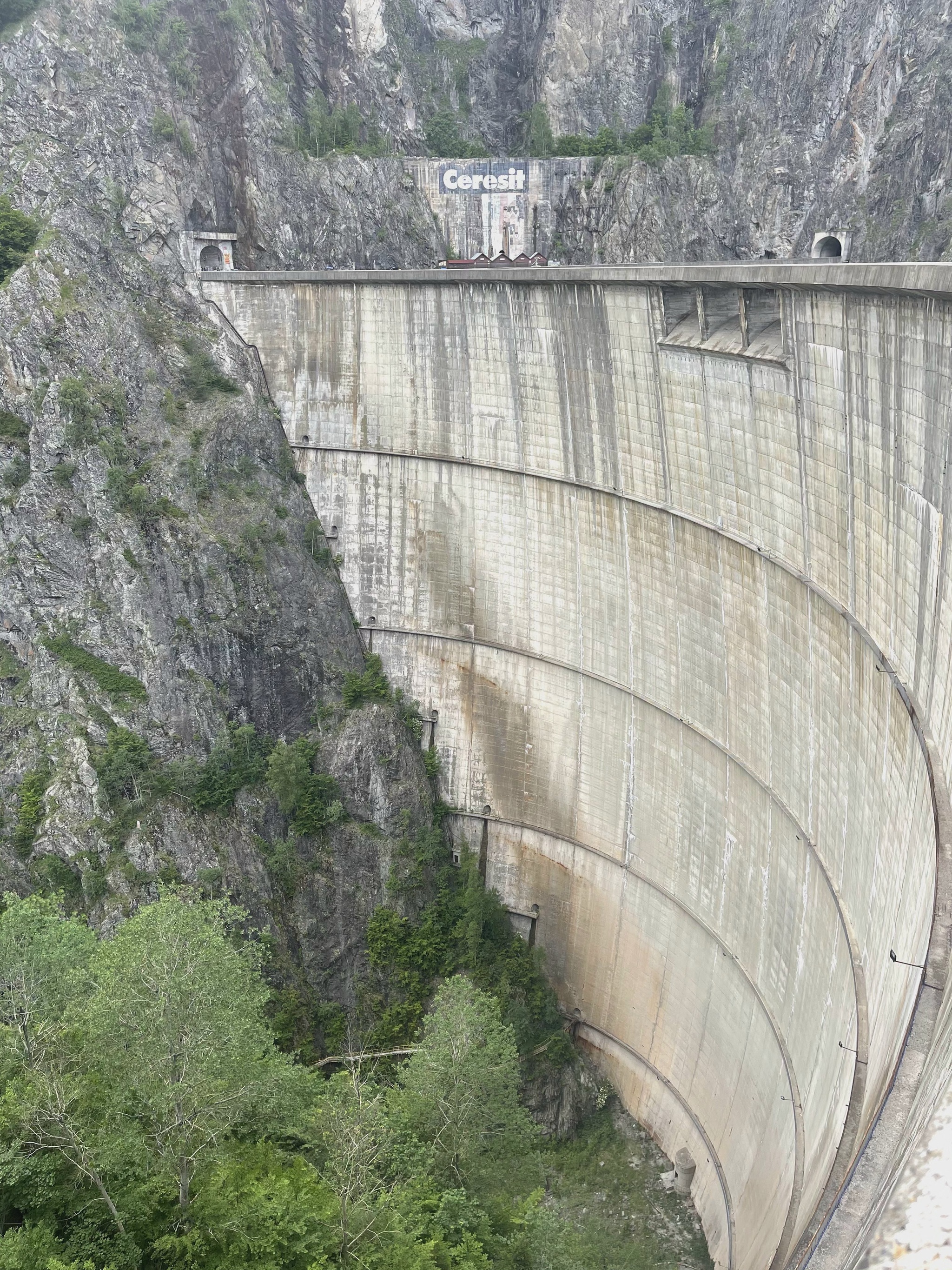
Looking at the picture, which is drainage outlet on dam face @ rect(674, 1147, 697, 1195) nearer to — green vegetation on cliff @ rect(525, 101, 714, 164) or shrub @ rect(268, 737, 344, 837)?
shrub @ rect(268, 737, 344, 837)

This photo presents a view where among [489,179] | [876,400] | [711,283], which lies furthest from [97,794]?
[489,179]

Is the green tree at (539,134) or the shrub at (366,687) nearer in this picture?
the shrub at (366,687)

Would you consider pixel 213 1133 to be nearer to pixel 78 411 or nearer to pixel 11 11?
pixel 78 411

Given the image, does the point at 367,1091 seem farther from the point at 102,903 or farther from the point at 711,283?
the point at 711,283

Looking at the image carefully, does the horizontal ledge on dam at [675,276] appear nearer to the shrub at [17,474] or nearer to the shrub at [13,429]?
the shrub at [13,429]

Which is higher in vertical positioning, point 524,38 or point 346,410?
point 524,38

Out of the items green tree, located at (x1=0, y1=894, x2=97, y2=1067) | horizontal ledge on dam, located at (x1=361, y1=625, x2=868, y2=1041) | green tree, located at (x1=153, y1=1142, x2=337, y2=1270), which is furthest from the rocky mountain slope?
green tree, located at (x1=153, y1=1142, x2=337, y2=1270)

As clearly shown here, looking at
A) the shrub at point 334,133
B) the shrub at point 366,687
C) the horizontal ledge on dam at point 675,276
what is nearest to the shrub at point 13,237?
the horizontal ledge on dam at point 675,276
